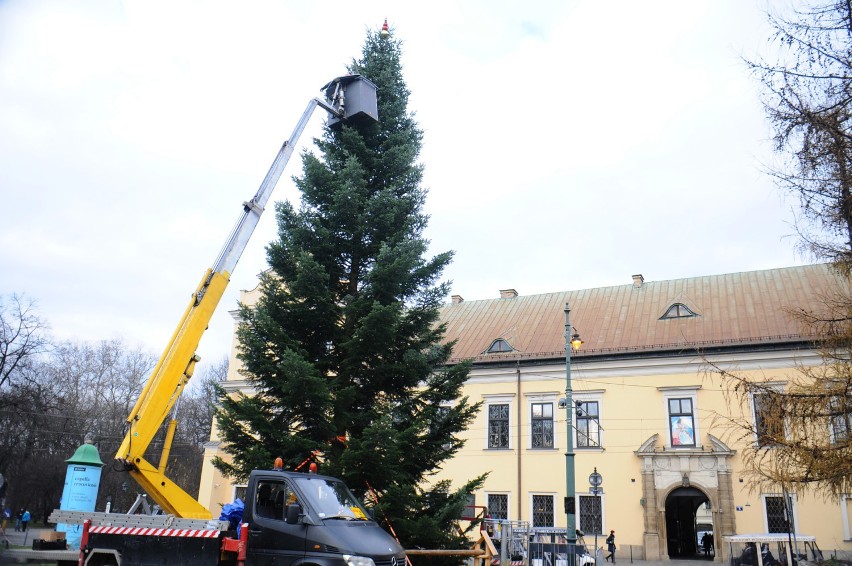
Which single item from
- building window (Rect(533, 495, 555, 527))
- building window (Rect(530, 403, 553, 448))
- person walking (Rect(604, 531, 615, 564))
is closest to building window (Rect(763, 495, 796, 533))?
person walking (Rect(604, 531, 615, 564))

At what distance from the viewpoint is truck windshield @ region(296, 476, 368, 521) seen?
382 inches

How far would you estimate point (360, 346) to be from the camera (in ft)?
44.7

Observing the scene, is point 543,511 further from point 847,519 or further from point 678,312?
point 847,519

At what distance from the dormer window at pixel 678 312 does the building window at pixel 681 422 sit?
4722mm

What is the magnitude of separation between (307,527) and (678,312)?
28.3 metres

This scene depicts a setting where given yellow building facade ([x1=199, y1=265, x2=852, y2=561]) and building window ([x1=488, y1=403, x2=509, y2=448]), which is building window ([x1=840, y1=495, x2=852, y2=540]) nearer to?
yellow building facade ([x1=199, y1=265, x2=852, y2=561])

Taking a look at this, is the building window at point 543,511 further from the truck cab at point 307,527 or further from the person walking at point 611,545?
the truck cab at point 307,527

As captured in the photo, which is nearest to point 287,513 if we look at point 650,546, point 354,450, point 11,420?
point 354,450

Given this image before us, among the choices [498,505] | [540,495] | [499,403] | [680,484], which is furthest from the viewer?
[499,403]

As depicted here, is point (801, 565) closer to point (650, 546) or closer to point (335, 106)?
point (650, 546)

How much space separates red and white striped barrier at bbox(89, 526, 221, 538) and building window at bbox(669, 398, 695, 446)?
83.4ft

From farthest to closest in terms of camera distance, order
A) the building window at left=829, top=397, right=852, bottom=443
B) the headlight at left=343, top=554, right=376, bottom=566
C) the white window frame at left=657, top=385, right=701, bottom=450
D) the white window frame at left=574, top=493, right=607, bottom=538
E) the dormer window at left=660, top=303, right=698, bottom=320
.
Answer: the dormer window at left=660, top=303, right=698, bottom=320, the white window frame at left=574, top=493, right=607, bottom=538, the white window frame at left=657, top=385, right=701, bottom=450, the headlight at left=343, top=554, right=376, bottom=566, the building window at left=829, top=397, right=852, bottom=443

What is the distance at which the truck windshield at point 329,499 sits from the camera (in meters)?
9.71

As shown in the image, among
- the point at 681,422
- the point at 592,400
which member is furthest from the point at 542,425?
the point at 681,422
